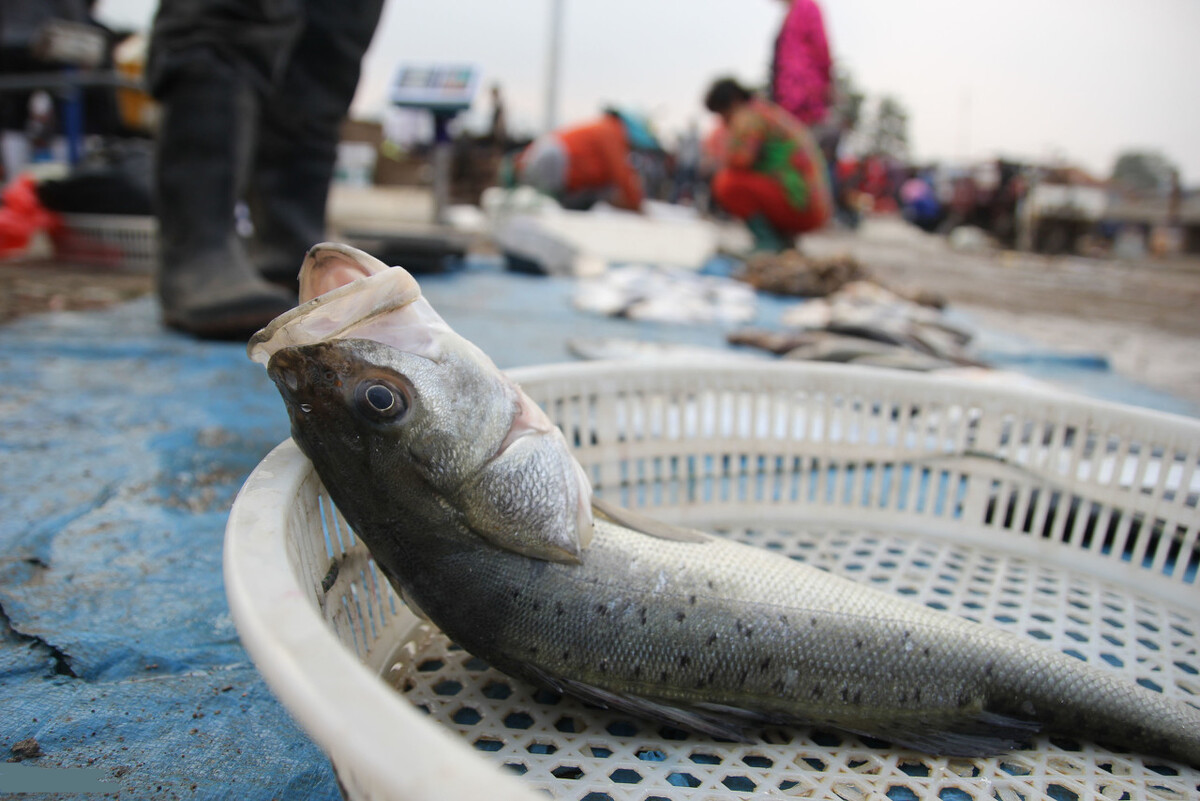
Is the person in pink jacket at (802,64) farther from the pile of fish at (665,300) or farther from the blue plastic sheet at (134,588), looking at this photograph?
the blue plastic sheet at (134,588)

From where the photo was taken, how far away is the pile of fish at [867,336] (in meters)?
3.83

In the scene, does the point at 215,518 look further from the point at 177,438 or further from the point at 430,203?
the point at 430,203

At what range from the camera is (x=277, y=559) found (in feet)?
3.00

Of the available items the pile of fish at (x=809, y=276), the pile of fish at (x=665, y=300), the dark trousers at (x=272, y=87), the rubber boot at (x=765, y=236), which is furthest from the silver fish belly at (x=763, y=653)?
the rubber boot at (x=765, y=236)

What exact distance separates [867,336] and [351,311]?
3.76 m

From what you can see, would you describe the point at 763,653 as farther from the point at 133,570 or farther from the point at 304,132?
the point at 304,132

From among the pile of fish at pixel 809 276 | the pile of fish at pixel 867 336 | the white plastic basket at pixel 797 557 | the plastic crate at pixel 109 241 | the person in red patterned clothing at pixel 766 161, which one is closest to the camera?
the white plastic basket at pixel 797 557

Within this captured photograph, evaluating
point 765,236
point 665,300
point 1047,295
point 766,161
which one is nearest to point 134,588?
point 665,300

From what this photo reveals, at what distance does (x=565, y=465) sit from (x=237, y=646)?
79 centimetres

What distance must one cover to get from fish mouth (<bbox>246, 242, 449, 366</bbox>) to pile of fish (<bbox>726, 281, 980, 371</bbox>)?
2.75 metres

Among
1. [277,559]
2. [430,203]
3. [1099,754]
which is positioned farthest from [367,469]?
[430,203]

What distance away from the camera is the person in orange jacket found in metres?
11.2

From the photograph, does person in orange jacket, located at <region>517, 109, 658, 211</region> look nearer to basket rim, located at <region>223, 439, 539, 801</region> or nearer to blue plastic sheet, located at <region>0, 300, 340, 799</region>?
blue plastic sheet, located at <region>0, 300, 340, 799</region>

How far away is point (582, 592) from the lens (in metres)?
1.35
